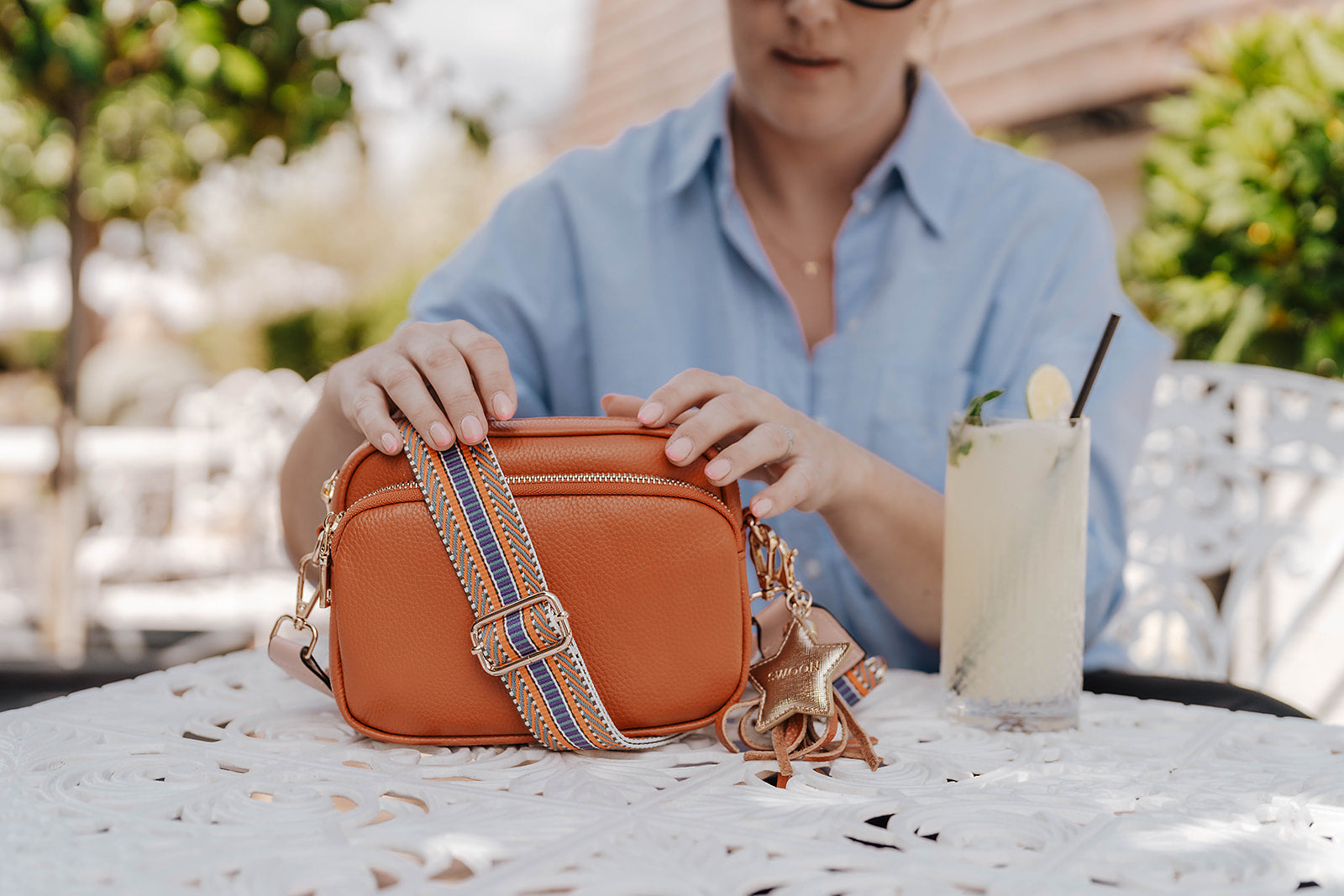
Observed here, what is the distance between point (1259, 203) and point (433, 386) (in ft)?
7.61

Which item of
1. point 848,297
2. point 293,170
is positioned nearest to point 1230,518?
point 848,297

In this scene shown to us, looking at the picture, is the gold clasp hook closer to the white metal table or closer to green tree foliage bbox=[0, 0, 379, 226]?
the white metal table

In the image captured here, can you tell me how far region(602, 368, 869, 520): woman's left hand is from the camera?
86cm

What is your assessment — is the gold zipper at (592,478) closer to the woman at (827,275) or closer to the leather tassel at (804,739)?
the leather tassel at (804,739)

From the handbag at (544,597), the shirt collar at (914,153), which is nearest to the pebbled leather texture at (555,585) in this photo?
the handbag at (544,597)

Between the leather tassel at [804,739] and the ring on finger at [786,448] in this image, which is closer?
the leather tassel at [804,739]

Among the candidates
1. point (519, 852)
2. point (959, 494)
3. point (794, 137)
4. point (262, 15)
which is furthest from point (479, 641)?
point (262, 15)

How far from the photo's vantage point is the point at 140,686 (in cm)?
103

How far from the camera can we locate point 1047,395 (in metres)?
0.94

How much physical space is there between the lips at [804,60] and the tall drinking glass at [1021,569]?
0.64 m

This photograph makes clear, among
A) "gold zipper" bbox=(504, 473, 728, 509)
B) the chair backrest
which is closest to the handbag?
"gold zipper" bbox=(504, 473, 728, 509)

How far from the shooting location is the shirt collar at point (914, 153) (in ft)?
5.07

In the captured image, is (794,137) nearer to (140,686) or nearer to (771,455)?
(771,455)

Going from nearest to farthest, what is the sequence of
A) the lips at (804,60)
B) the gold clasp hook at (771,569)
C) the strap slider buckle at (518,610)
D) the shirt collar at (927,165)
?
the strap slider buckle at (518,610) → the gold clasp hook at (771,569) → the lips at (804,60) → the shirt collar at (927,165)
